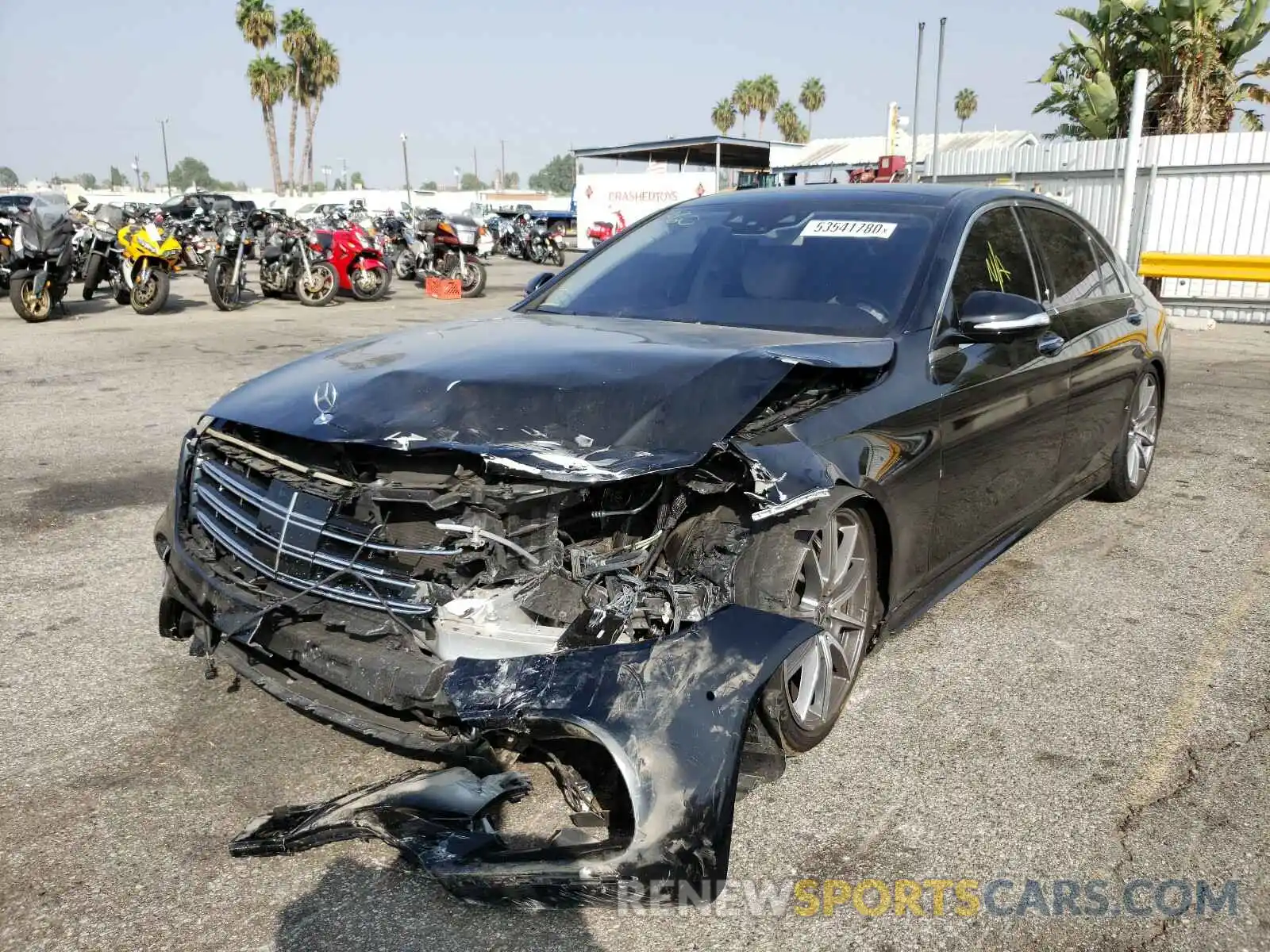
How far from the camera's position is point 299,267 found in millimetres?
16125

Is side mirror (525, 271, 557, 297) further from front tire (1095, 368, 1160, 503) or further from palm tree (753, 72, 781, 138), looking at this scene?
palm tree (753, 72, 781, 138)

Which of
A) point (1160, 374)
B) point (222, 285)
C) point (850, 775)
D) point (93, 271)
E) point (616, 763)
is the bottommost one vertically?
point (850, 775)

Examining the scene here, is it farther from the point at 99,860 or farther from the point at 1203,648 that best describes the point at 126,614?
the point at 1203,648

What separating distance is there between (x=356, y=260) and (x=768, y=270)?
Result: 13.8 meters

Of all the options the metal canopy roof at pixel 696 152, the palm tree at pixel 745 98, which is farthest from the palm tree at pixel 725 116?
the metal canopy roof at pixel 696 152

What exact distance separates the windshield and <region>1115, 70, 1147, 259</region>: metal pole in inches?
422

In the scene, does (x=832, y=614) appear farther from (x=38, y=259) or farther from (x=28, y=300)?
(x=38, y=259)

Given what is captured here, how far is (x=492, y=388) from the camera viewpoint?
9.48 ft

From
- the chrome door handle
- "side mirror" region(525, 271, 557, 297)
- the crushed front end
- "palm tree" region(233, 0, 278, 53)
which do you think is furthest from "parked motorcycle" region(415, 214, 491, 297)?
"palm tree" region(233, 0, 278, 53)

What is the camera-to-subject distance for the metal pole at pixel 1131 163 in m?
13.7

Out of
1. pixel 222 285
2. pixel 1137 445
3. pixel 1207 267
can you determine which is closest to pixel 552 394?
pixel 1137 445

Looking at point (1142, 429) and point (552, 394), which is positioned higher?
point (552, 394)

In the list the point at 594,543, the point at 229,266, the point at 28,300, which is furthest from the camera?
the point at 229,266

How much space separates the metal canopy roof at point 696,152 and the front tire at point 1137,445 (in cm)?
2507
